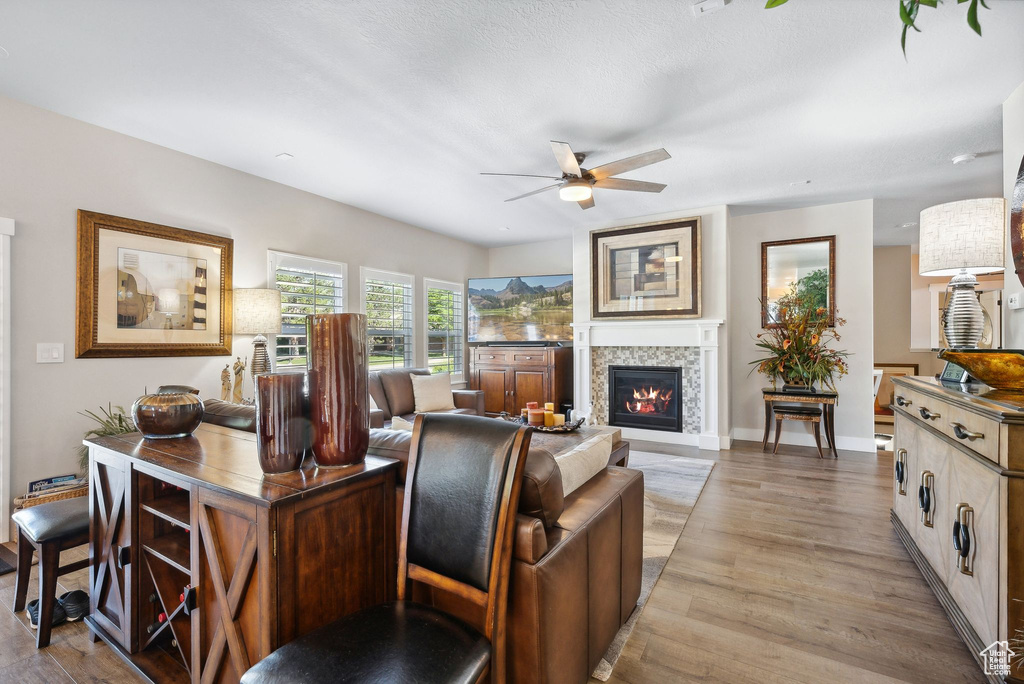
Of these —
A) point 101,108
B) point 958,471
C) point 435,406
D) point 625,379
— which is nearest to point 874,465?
point 625,379

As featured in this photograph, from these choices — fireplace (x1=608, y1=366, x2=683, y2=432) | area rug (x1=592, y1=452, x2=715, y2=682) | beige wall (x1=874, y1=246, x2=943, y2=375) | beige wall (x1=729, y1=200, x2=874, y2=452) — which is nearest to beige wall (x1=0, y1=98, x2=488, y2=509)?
area rug (x1=592, y1=452, x2=715, y2=682)

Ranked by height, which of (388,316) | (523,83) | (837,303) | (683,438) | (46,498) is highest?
(523,83)

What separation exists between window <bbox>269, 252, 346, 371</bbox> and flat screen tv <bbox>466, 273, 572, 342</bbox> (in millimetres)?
2346

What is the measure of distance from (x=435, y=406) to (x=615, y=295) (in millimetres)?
2520

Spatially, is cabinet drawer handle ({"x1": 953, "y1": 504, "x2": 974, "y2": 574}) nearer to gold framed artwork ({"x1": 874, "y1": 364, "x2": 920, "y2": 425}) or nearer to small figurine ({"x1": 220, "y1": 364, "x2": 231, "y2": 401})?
small figurine ({"x1": 220, "y1": 364, "x2": 231, "y2": 401})

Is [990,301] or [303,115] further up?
[303,115]

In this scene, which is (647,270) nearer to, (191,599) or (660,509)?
(660,509)

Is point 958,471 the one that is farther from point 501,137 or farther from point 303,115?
point 303,115

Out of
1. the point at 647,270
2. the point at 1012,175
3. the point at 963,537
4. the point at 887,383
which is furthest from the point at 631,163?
the point at 887,383

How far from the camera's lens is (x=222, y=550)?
4.18 feet

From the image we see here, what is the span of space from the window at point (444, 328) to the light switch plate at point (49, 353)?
3.61 meters

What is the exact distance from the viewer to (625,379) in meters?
5.59

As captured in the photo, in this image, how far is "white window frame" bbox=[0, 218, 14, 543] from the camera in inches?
106

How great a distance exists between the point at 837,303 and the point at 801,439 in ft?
5.03
